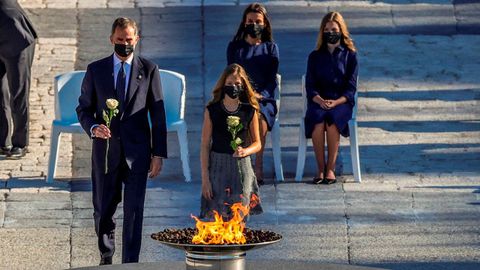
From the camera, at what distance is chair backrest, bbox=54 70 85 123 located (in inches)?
573

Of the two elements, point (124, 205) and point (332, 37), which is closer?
point (124, 205)

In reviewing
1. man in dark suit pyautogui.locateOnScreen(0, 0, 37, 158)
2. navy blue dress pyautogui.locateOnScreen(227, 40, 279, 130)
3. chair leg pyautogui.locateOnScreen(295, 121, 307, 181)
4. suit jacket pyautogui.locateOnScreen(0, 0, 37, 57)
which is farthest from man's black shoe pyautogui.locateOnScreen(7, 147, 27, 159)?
chair leg pyautogui.locateOnScreen(295, 121, 307, 181)

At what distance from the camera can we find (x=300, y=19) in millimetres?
18766

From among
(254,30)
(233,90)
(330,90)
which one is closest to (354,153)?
(330,90)

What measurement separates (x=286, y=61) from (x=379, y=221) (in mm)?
4637

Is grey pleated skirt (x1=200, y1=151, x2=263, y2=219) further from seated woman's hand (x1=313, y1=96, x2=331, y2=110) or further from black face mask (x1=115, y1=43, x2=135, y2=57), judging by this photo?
black face mask (x1=115, y1=43, x2=135, y2=57)

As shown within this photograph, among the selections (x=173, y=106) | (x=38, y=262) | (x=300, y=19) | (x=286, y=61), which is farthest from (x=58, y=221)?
(x=300, y=19)

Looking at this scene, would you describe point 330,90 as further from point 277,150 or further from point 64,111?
point 64,111

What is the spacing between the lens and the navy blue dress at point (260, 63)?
14.3m

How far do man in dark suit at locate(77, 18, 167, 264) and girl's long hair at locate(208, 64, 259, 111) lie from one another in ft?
4.01

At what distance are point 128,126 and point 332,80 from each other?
3401mm

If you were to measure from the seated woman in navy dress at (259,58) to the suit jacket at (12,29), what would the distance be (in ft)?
6.28

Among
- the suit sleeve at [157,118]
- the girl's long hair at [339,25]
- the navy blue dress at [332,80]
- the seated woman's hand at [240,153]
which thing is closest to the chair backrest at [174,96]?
the navy blue dress at [332,80]

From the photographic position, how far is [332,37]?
1430 centimetres
